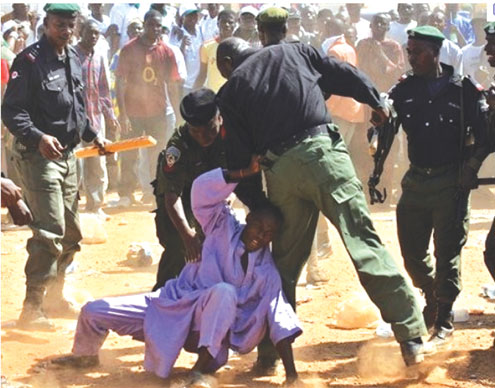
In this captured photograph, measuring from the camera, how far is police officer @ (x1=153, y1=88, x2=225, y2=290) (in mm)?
6898

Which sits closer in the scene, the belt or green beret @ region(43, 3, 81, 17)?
the belt

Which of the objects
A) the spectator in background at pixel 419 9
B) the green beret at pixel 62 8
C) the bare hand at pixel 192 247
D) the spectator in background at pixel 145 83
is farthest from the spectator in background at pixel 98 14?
the bare hand at pixel 192 247

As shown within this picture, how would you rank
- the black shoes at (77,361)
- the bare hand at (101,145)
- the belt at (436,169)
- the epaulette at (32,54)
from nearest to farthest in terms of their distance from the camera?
the black shoes at (77,361) < the belt at (436,169) < the epaulette at (32,54) < the bare hand at (101,145)

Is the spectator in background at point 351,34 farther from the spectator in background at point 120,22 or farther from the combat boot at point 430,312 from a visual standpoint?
the combat boot at point 430,312

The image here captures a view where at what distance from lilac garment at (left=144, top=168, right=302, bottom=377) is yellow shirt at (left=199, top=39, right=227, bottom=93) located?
6937 mm

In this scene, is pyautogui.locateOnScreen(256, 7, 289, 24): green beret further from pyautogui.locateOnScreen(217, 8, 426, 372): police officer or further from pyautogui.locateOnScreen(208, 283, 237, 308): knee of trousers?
pyautogui.locateOnScreen(208, 283, 237, 308): knee of trousers

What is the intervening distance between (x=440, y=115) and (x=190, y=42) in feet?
26.5

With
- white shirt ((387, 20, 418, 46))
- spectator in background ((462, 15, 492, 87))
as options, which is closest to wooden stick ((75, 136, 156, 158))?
white shirt ((387, 20, 418, 46))

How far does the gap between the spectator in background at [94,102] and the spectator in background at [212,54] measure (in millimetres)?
1431

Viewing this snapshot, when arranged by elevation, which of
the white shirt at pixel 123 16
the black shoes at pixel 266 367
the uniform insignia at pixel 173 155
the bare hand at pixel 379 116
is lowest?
the black shoes at pixel 266 367

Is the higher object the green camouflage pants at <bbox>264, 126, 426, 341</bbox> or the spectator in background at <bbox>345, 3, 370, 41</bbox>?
the spectator in background at <bbox>345, 3, 370, 41</bbox>

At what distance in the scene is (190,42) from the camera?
49.3ft

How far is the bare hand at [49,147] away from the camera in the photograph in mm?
7754

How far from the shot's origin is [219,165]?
284 inches
